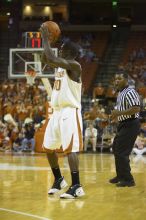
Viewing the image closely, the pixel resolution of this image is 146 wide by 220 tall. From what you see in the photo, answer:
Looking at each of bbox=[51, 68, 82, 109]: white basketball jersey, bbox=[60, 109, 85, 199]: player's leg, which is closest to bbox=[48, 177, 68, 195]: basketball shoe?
bbox=[60, 109, 85, 199]: player's leg

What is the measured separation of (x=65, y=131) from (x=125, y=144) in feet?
5.22

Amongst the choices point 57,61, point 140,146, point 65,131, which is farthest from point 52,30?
point 140,146

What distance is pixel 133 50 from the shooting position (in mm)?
26672

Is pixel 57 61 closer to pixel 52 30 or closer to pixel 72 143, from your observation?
pixel 52 30

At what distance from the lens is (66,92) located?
6.34 meters

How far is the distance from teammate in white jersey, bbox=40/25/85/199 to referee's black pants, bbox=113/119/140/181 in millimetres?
1382

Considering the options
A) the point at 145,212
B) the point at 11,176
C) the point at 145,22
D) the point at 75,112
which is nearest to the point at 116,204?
the point at 145,212

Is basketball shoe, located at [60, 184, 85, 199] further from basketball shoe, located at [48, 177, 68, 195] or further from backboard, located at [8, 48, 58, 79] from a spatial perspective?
backboard, located at [8, 48, 58, 79]

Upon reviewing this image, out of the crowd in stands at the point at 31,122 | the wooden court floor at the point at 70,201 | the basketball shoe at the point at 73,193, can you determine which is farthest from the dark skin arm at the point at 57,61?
the crowd in stands at the point at 31,122

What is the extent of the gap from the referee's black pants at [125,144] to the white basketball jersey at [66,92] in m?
1.41

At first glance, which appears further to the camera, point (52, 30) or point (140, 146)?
point (140, 146)

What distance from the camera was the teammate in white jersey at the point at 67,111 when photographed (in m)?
6.18

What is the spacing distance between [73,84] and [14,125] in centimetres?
1237

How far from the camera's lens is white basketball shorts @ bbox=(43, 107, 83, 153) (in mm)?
6270
